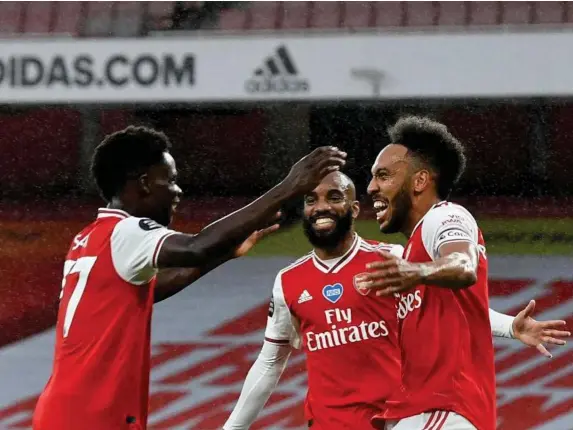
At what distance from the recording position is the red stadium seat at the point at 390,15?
31.2 ft

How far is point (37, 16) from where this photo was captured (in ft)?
33.1

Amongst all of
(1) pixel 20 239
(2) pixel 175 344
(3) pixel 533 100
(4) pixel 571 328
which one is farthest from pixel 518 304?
(1) pixel 20 239

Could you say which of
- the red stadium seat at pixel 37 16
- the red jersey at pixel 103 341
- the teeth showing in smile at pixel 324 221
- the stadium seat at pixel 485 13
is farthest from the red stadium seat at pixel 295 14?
the red jersey at pixel 103 341

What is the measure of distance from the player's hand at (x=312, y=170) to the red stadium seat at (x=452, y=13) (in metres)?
5.55

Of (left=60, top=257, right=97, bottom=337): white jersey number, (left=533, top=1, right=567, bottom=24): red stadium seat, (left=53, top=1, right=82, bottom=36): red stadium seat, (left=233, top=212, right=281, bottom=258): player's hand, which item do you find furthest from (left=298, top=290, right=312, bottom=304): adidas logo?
→ (left=53, top=1, right=82, bottom=36): red stadium seat

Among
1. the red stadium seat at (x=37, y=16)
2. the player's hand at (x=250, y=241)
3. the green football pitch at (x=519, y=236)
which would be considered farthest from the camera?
the green football pitch at (x=519, y=236)

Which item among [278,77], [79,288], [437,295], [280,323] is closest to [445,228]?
[437,295]

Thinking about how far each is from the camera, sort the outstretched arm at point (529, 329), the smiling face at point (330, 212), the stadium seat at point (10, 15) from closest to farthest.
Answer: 1. the outstretched arm at point (529, 329)
2. the smiling face at point (330, 212)
3. the stadium seat at point (10, 15)

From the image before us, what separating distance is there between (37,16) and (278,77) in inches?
87.4

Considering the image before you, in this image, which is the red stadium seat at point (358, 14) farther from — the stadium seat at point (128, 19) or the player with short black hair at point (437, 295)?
the player with short black hair at point (437, 295)

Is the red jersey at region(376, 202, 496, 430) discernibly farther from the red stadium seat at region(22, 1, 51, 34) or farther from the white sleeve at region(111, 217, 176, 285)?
the red stadium seat at region(22, 1, 51, 34)

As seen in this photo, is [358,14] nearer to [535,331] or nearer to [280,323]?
[280,323]

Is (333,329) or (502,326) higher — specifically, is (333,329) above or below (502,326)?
below

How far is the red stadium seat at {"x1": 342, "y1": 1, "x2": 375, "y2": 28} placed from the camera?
30.8ft
